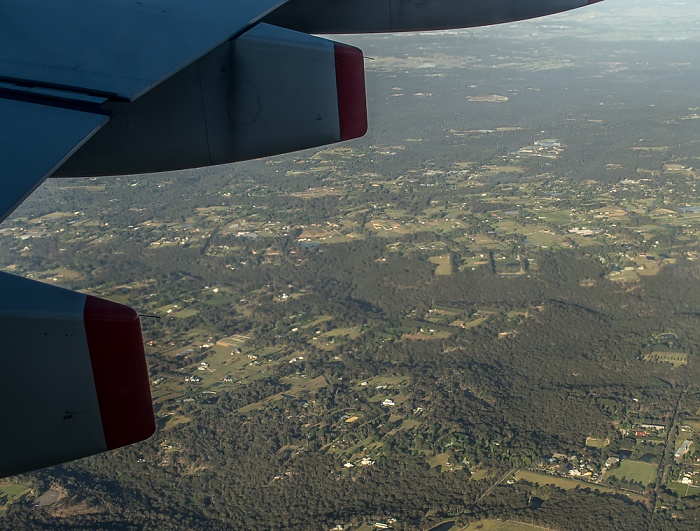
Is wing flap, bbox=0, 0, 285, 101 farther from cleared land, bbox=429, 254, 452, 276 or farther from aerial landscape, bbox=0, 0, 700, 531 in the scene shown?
cleared land, bbox=429, 254, 452, 276

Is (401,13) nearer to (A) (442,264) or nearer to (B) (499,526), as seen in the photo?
(B) (499,526)

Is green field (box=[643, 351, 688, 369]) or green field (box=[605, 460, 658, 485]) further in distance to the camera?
green field (box=[643, 351, 688, 369])

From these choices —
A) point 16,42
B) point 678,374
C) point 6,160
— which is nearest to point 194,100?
point 16,42

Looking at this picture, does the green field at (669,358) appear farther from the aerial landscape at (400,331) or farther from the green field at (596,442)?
the green field at (596,442)

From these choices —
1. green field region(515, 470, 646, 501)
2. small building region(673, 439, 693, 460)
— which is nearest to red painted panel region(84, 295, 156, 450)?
green field region(515, 470, 646, 501)

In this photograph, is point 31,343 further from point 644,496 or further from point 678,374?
point 678,374

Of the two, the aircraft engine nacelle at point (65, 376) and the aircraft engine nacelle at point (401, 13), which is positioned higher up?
the aircraft engine nacelle at point (401, 13)

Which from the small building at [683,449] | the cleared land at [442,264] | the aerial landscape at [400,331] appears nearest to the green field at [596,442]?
the aerial landscape at [400,331]
